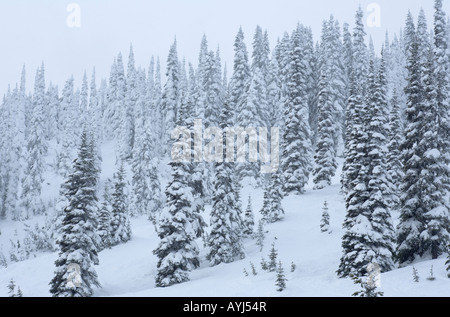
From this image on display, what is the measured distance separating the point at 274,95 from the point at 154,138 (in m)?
20.2

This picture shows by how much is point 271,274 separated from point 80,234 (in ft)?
36.3

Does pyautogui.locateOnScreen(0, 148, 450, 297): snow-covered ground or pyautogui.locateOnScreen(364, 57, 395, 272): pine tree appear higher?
pyautogui.locateOnScreen(364, 57, 395, 272): pine tree

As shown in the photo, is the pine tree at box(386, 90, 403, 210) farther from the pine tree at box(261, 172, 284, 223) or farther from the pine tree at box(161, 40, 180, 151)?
the pine tree at box(161, 40, 180, 151)

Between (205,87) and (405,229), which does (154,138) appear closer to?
(205,87)

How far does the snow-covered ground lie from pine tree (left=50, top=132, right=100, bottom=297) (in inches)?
65.9

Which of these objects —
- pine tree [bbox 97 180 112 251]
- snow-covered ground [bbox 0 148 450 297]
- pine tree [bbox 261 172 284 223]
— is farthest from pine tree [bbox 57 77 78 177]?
pine tree [bbox 261 172 284 223]

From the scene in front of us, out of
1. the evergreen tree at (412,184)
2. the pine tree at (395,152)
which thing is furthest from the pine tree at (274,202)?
the evergreen tree at (412,184)

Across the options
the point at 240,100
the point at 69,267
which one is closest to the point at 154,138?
the point at 240,100

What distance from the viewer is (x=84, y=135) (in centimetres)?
2420

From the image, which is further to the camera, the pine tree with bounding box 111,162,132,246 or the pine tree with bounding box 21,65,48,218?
the pine tree with bounding box 21,65,48,218

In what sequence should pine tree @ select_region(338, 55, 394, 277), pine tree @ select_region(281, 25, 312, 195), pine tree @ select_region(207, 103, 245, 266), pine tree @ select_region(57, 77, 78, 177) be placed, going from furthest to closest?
pine tree @ select_region(57, 77, 78, 177) → pine tree @ select_region(281, 25, 312, 195) → pine tree @ select_region(207, 103, 245, 266) → pine tree @ select_region(338, 55, 394, 277)

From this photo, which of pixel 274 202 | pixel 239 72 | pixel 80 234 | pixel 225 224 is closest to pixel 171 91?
pixel 239 72

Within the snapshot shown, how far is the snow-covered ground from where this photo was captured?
1700cm

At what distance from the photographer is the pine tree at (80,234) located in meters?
22.7
